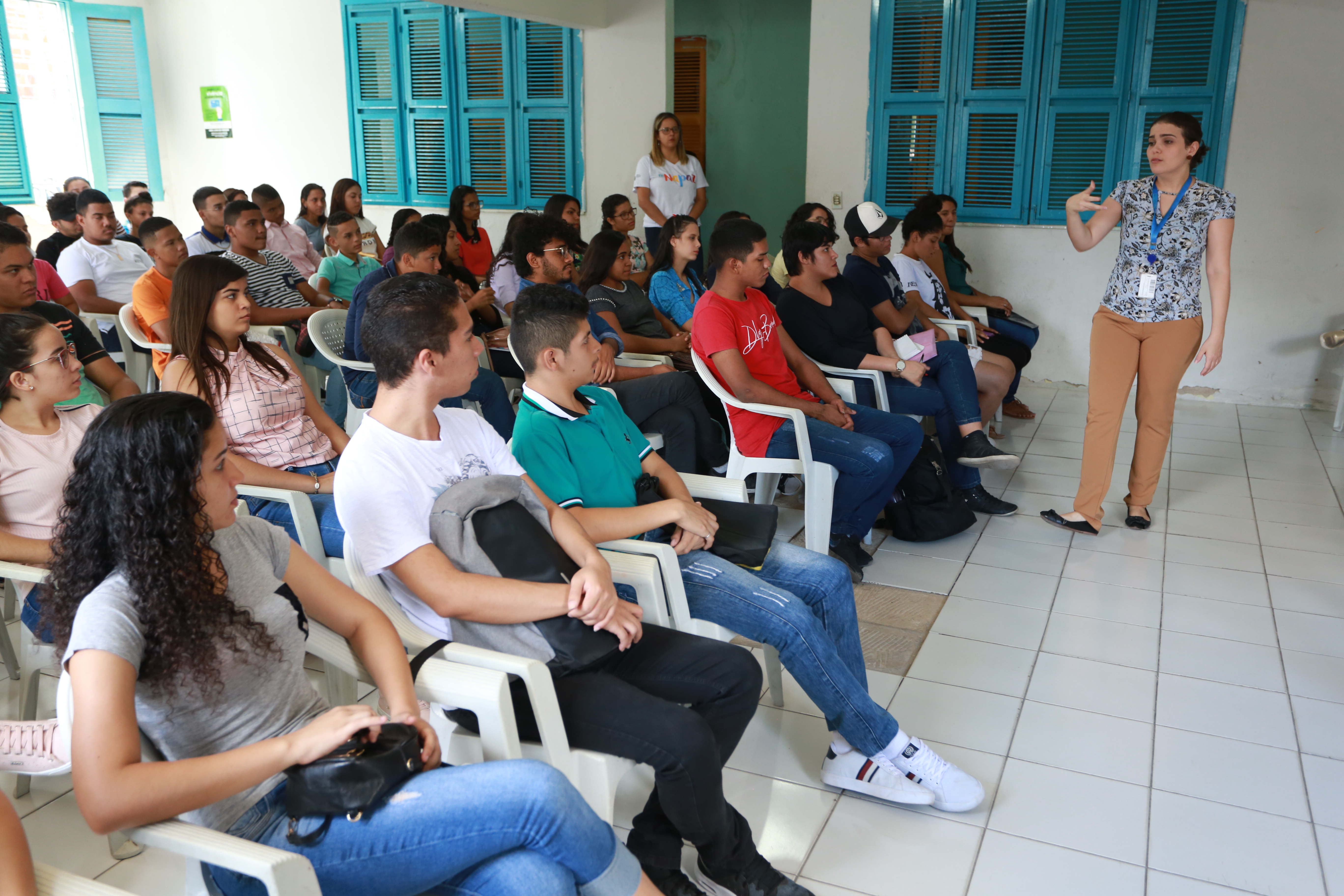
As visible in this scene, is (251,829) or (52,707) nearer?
(251,829)

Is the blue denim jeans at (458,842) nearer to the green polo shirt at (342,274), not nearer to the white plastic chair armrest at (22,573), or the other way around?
the white plastic chair armrest at (22,573)

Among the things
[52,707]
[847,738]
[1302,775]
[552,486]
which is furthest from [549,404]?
[1302,775]

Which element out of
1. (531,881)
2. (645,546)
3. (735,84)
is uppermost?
(735,84)

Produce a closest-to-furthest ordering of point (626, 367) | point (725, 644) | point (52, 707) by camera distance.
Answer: point (725, 644) → point (52, 707) → point (626, 367)

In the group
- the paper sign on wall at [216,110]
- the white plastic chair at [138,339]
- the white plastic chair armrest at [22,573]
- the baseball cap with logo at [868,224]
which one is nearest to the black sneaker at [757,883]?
the white plastic chair armrest at [22,573]

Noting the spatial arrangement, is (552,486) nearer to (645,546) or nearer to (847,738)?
(645,546)

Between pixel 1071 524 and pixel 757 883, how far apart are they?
2.49 m

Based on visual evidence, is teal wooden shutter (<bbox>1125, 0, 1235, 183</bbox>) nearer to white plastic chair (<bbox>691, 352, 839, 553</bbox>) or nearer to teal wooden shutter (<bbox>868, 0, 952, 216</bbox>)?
teal wooden shutter (<bbox>868, 0, 952, 216</bbox>)

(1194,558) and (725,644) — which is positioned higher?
(725,644)

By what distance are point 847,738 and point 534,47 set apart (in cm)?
603

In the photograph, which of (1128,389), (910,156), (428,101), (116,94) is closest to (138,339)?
(1128,389)

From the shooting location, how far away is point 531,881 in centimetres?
134

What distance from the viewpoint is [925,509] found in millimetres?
3676

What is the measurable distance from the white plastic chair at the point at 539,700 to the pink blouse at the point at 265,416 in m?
0.97
